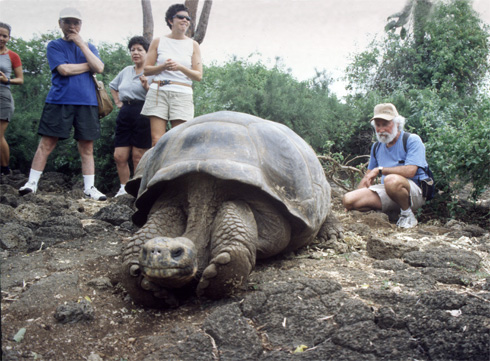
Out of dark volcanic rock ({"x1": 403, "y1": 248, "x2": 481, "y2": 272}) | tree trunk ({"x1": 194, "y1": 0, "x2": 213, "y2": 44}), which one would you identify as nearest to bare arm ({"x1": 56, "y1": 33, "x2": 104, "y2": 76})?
tree trunk ({"x1": 194, "y1": 0, "x2": 213, "y2": 44})

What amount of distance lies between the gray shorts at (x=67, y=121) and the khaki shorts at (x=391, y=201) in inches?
105

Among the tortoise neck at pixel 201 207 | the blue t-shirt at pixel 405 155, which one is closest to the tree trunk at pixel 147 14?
the tortoise neck at pixel 201 207

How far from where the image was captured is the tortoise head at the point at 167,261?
174 cm

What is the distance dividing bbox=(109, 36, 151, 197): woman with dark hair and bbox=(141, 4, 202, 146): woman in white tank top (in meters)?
0.38

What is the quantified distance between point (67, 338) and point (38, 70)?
6.71m

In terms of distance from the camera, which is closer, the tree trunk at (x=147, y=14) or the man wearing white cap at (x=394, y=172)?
the tree trunk at (x=147, y=14)

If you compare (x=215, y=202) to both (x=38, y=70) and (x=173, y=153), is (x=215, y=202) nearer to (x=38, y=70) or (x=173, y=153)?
(x=173, y=153)

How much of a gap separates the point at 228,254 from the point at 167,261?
26cm

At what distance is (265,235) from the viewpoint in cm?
233

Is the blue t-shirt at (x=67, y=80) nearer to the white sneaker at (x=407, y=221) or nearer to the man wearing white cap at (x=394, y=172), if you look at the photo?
the man wearing white cap at (x=394, y=172)

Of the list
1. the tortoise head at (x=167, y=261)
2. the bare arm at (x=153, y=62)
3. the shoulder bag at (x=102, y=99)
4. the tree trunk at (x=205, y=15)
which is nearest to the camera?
the tortoise head at (x=167, y=261)

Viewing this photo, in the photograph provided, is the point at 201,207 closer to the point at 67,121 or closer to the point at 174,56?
the point at 174,56

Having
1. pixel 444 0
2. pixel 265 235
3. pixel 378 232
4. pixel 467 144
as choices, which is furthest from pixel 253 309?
pixel 467 144

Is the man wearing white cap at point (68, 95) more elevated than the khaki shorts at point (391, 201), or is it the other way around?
the man wearing white cap at point (68, 95)
